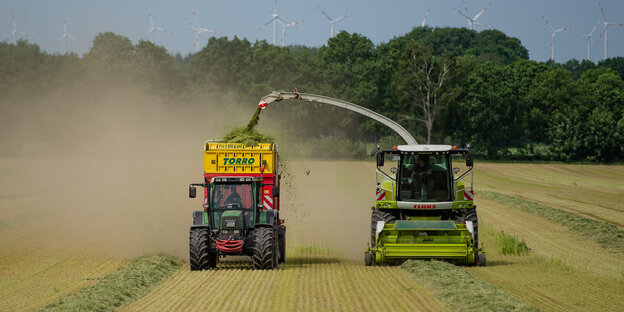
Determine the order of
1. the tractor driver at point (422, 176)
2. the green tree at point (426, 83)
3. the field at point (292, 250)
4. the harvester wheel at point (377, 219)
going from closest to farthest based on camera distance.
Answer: the field at point (292, 250) < the harvester wheel at point (377, 219) < the tractor driver at point (422, 176) < the green tree at point (426, 83)

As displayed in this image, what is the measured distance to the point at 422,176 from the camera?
18.7 meters

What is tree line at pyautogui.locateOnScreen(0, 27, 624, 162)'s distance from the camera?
78625 mm

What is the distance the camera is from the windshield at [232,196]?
17.4 m

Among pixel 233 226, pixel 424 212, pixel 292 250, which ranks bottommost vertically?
pixel 292 250

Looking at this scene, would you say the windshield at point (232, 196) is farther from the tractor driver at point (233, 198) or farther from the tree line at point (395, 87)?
the tree line at point (395, 87)

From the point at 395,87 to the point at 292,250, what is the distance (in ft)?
218

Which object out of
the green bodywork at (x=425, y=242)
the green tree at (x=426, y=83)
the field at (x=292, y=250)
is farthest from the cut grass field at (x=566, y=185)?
the green tree at (x=426, y=83)

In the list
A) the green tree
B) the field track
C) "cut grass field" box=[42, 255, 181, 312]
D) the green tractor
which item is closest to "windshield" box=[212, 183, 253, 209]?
the field track

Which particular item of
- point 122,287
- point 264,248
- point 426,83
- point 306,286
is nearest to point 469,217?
point 264,248

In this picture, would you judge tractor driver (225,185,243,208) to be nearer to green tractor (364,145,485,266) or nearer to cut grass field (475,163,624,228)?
green tractor (364,145,485,266)

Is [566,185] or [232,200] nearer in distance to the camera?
[232,200]

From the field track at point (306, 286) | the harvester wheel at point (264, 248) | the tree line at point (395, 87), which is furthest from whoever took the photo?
the tree line at point (395, 87)

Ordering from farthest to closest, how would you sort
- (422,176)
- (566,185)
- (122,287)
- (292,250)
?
(566,185) < (292,250) < (422,176) < (122,287)

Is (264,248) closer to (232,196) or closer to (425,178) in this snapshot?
(232,196)
